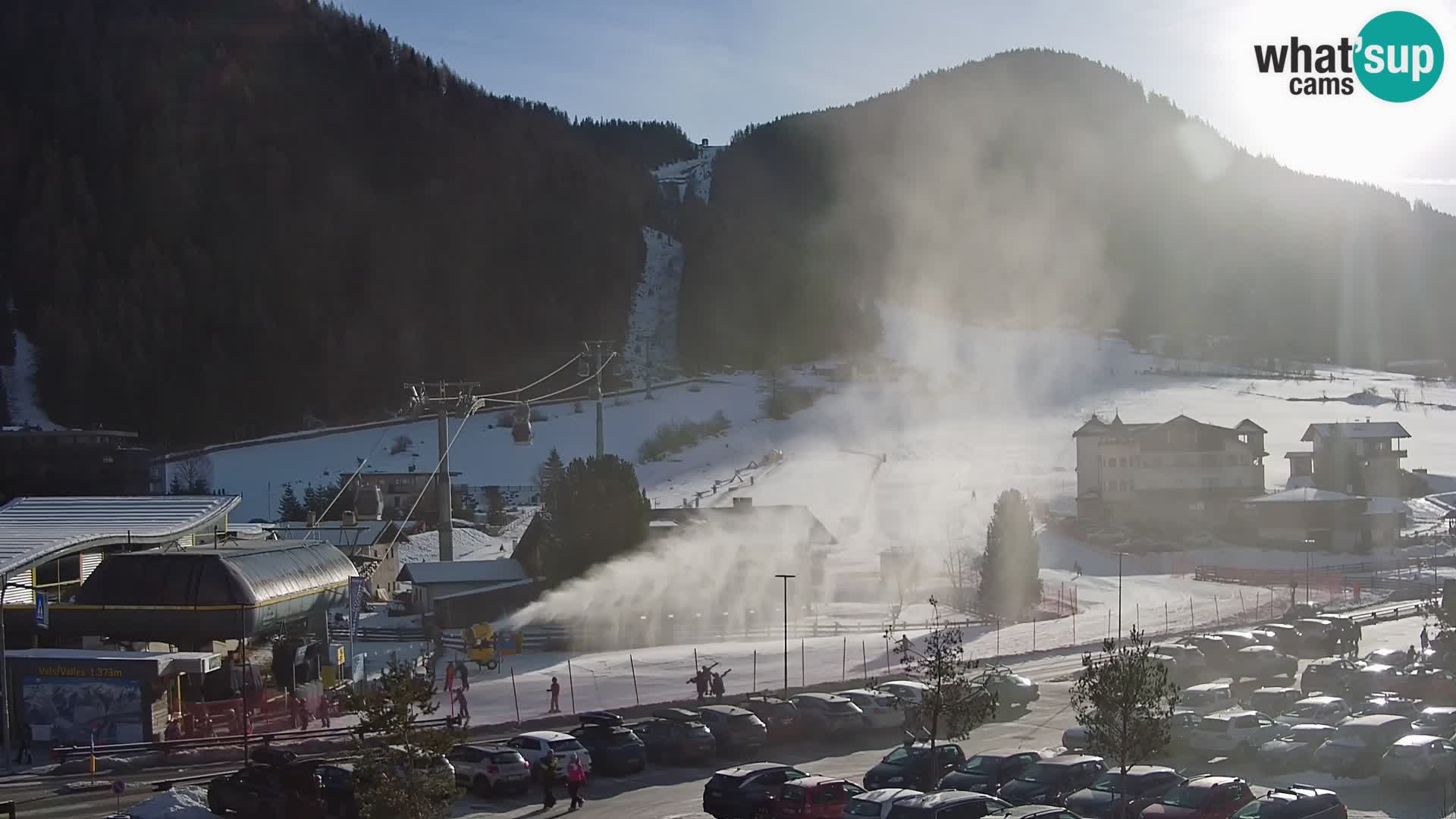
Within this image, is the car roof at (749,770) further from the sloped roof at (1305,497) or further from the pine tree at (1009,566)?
the sloped roof at (1305,497)

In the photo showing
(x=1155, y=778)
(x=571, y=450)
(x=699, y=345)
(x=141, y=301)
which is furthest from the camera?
(x=699, y=345)

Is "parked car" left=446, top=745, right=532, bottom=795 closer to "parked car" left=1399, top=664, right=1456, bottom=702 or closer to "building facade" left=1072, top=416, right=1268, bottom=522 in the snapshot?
"parked car" left=1399, top=664, right=1456, bottom=702

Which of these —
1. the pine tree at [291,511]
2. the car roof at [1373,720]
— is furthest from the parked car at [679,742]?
the pine tree at [291,511]

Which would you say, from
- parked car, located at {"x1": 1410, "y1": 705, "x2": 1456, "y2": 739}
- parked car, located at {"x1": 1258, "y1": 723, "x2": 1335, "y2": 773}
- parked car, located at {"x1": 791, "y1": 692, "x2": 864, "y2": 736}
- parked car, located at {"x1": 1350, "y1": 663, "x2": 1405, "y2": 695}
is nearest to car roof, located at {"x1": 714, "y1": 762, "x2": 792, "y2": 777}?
parked car, located at {"x1": 791, "y1": 692, "x2": 864, "y2": 736}

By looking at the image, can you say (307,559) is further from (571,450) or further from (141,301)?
(141,301)

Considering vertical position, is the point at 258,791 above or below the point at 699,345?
below

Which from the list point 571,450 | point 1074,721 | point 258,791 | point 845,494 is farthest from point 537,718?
point 571,450
